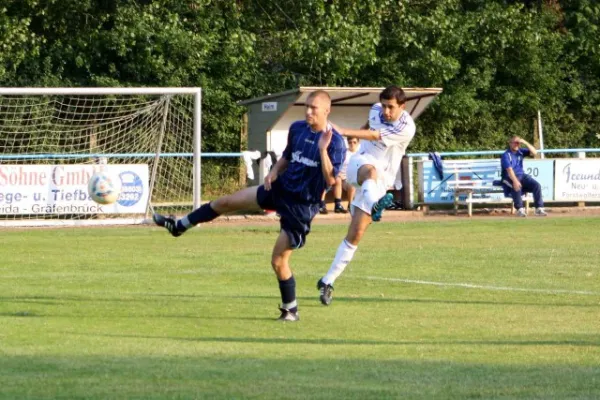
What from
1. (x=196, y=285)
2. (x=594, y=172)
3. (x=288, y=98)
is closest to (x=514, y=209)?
(x=594, y=172)

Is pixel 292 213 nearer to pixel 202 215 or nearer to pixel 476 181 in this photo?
pixel 202 215

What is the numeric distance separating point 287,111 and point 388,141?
55.7ft

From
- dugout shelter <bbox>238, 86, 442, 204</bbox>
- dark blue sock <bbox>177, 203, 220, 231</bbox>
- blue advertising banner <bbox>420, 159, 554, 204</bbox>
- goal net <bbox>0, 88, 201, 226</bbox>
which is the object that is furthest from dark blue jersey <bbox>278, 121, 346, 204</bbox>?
blue advertising banner <bbox>420, 159, 554, 204</bbox>

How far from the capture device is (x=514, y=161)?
2758 cm

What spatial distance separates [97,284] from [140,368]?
5.78 metres

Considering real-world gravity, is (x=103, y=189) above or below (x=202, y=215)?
above

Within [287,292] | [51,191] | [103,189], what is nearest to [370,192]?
[287,292]

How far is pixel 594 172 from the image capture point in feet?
97.0

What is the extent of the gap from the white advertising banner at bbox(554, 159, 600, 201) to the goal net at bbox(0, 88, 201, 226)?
8915mm

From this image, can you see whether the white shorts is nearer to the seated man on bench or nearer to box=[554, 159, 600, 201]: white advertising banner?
the seated man on bench

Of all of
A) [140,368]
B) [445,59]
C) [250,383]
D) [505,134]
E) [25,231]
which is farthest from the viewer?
[505,134]

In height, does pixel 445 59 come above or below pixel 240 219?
above

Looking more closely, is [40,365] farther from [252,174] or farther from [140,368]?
[252,174]

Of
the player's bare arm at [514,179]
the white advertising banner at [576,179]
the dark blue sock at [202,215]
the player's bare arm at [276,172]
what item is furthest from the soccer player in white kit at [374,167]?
the white advertising banner at [576,179]
